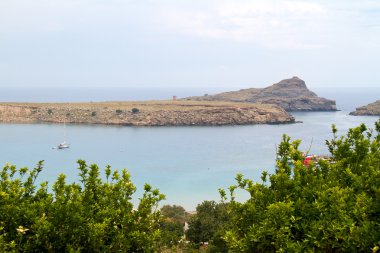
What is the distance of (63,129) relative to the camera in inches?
4441

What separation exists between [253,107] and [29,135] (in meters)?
72.9

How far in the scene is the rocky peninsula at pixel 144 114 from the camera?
124875 millimetres

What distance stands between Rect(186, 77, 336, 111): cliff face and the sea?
49679 millimetres

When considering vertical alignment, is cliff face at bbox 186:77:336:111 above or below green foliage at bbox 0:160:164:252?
above

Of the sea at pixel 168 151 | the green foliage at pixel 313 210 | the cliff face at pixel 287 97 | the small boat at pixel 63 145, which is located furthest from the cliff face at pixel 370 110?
the green foliage at pixel 313 210

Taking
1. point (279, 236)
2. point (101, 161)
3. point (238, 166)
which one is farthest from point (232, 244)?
point (101, 161)

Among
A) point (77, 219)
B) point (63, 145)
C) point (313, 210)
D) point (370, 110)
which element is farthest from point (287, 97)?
point (77, 219)

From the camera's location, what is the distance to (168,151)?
277ft

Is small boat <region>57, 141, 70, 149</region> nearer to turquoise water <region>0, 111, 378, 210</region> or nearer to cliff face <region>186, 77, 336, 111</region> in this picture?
turquoise water <region>0, 111, 378, 210</region>

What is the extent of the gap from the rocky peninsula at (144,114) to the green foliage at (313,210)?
114068 mm

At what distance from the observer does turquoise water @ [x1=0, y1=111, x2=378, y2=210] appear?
61.2 m

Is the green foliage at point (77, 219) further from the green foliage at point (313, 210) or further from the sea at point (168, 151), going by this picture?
the sea at point (168, 151)

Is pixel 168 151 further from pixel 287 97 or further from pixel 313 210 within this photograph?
pixel 287 97

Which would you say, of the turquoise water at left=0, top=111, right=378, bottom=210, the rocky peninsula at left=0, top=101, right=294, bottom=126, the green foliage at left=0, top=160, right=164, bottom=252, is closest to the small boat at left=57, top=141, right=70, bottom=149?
the turquoise water at left=0, top=111, right=378, bottom=210
